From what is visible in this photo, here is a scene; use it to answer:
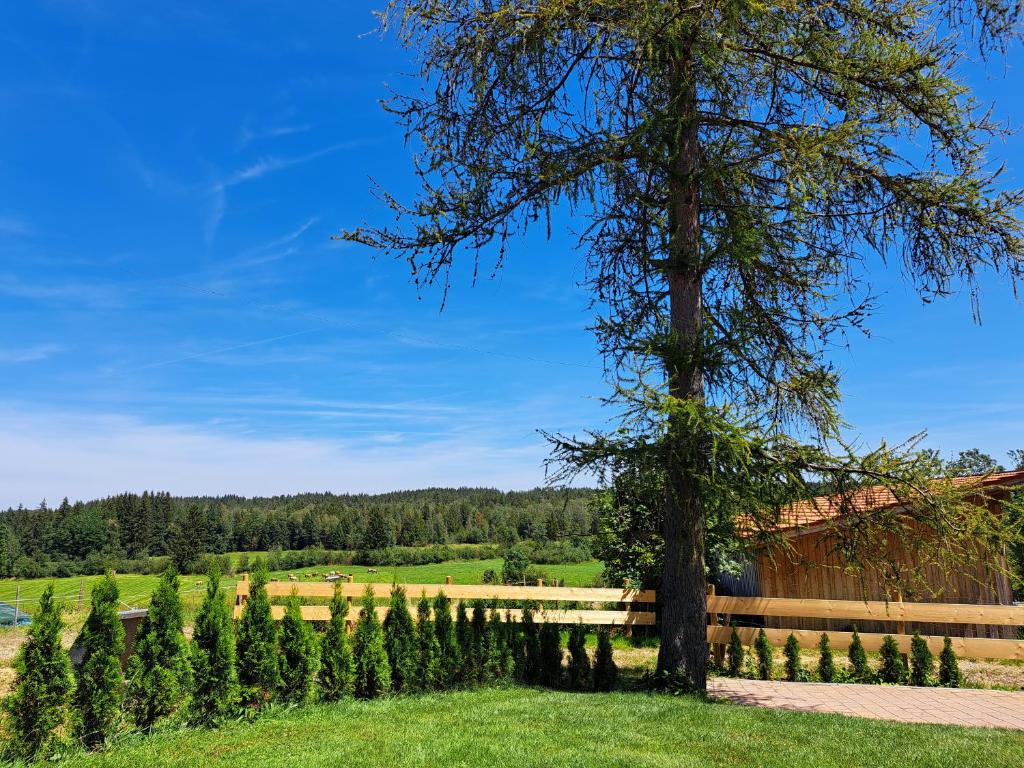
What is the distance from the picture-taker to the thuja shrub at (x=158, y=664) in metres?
5.27

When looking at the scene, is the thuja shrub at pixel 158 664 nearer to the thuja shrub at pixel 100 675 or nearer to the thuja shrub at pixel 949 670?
the thuja shrub at pixel 100 675

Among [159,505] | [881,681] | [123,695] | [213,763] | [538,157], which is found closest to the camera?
[213,763]

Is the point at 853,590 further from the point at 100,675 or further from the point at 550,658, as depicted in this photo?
the point at 100,675

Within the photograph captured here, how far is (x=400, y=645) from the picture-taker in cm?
692

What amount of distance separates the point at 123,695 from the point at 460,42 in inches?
295

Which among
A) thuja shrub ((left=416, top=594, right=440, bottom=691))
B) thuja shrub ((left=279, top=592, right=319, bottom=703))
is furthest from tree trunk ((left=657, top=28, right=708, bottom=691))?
thuja shrub ((left=279, top=592, right=319, bottom=703))

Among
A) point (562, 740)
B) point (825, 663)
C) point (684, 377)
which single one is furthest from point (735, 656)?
point (562, 740)

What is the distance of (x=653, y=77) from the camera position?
7066 mm

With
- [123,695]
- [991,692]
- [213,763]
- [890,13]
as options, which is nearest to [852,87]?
[890,13]

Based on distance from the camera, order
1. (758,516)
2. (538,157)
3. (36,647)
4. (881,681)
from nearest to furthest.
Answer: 1. (36,647)
2. (758,516)
3. (538,157)
4. (881,681)

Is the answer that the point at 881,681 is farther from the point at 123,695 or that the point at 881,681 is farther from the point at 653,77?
the point at 123,695

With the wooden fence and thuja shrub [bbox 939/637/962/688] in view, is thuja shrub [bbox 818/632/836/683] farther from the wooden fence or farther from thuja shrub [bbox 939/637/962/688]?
thuja shrub [bbox 939/637/962/688]

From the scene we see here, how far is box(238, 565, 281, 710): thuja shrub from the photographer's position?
19.4 ft

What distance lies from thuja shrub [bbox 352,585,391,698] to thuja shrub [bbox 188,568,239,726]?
130 centimetres
